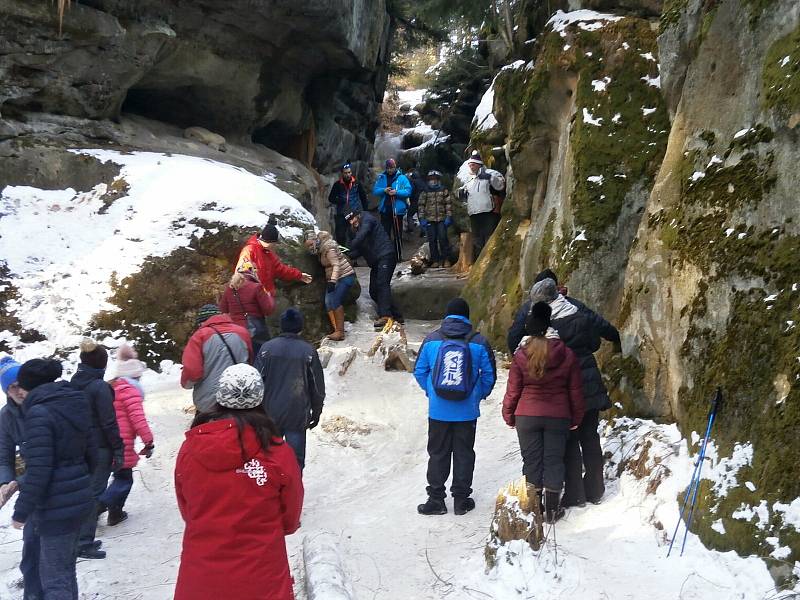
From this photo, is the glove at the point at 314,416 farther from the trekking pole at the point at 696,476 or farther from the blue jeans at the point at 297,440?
the trekking pole at the point at 696,476

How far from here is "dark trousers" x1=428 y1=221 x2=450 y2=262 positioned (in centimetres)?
1616

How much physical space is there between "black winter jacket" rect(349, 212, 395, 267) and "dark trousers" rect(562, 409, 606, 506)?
6703mm

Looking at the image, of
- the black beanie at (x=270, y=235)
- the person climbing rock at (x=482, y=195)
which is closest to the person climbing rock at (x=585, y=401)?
the black beanie at (x=270, y=235)

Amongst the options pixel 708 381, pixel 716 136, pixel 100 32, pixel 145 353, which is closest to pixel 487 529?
pixel 708 381

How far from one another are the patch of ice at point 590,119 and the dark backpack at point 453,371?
4255 millimetres

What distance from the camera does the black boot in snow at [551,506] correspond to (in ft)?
18.9

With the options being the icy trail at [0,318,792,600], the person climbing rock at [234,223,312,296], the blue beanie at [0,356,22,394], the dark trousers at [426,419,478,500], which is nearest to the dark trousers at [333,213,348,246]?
the person climbing rock at [234,223,312,296]

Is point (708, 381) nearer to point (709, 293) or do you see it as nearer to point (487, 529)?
point (709, 293)

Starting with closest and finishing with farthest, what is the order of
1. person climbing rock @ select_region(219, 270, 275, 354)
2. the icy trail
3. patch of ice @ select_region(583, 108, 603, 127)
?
the icy trail, person climbing rock @ select_region(219, 270, 275, 354), patch of ice @ select_region(583, 108, 603, 127)

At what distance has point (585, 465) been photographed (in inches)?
241

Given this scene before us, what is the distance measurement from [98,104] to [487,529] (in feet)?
38.9

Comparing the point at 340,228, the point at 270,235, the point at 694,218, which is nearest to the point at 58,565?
the point at 694,218

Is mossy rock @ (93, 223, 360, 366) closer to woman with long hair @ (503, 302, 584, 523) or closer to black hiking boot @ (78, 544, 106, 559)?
black hiking boot @ (78, 544, 106, 559)

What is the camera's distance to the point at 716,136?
629 cm
